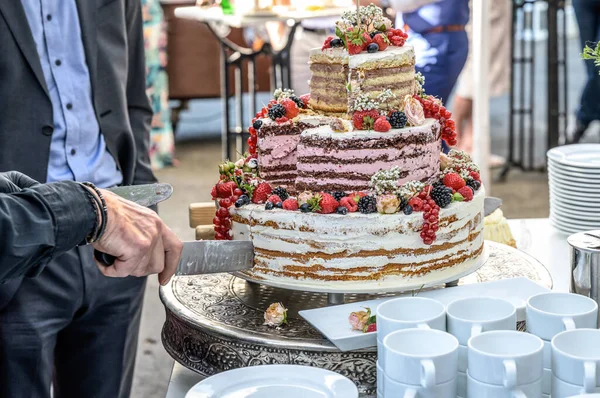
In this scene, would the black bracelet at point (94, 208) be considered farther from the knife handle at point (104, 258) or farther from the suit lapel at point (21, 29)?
the suit lapel at point (21, 29)

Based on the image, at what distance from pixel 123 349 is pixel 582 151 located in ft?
4.98

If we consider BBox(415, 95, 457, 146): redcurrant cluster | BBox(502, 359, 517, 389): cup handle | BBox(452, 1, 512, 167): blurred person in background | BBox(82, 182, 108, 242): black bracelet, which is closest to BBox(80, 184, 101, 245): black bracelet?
BBox(82, 182, 108, 242): black bracelet

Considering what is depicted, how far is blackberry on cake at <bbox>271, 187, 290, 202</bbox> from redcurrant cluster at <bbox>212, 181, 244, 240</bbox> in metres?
0.09

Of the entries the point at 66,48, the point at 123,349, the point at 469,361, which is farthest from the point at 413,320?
the point at 66,48

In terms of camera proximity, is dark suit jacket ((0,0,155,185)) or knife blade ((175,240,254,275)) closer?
knife blade ((175,240,254,275))

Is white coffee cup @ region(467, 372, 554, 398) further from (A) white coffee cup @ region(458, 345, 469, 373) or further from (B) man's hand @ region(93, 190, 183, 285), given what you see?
(B) man's hand @ region(93, 190, 183, 285)

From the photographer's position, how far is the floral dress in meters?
7.37

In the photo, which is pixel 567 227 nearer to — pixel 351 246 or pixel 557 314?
pixel 351 246

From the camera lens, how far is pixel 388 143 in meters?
2.13

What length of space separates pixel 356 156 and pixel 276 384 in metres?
0.71

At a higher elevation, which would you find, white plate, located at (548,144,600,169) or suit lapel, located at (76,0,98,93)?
suit lapel, located at (76,0,98,93)

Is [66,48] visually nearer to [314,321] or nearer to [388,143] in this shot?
[388,143]

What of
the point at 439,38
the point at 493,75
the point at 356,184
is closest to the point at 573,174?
the point at 356,184

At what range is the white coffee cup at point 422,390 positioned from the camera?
56.7 inches
